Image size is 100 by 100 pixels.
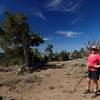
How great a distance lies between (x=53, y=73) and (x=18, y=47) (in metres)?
6.96

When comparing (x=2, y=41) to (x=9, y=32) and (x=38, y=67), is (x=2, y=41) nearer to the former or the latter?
(x=9, y=32)

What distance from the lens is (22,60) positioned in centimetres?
2459

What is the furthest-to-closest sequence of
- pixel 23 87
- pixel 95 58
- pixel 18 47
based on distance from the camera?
pixel 18 47
pixel 23 87
pixel 95 58

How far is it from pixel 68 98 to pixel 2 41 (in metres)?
13.7

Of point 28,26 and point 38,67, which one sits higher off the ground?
point 28,26

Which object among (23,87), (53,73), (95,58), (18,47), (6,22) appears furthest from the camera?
(18,47)

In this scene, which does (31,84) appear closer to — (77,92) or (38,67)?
(77,92)

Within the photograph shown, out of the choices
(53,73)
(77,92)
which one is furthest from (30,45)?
(77,92)

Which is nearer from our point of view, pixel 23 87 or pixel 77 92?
pixel 77 92

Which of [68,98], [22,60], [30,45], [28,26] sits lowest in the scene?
[68,98]

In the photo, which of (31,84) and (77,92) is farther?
(31,84)

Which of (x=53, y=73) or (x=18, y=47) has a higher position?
(x=18, y=47)

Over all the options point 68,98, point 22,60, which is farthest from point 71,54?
point 68,98

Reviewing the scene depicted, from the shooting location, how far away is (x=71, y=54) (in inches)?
2071
